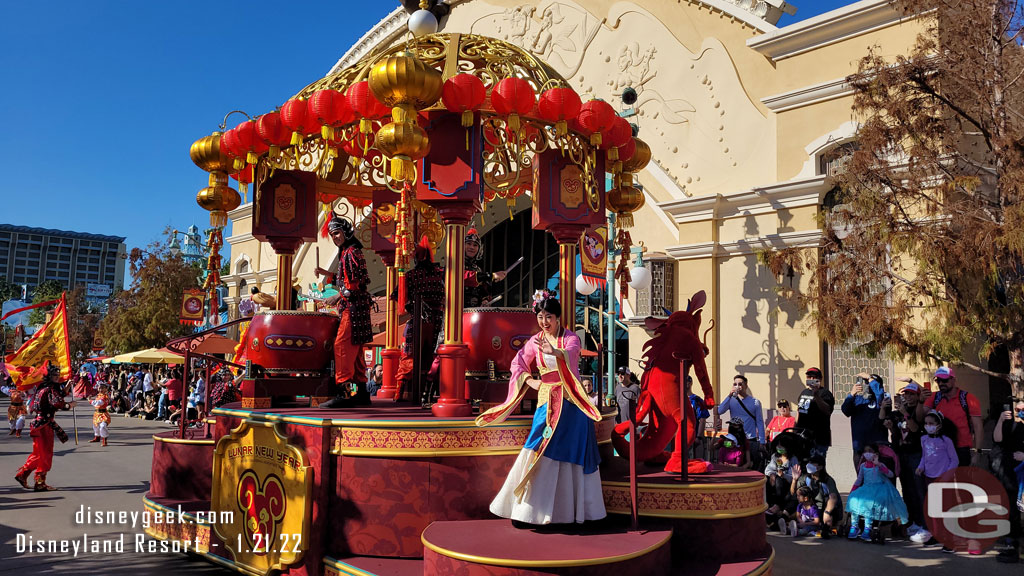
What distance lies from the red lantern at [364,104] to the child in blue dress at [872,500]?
6739 millimetres

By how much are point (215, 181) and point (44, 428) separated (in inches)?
227

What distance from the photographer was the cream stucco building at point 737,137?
45.5 feet

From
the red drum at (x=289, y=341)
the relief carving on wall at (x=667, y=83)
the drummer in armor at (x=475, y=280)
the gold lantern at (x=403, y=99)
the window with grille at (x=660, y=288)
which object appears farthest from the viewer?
the window with grille at (x=660, y=288)

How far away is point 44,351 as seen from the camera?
10758mm

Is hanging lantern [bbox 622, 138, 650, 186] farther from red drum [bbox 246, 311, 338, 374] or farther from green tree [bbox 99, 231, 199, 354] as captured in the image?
green tree [bbox 99, 231, 199, 354]

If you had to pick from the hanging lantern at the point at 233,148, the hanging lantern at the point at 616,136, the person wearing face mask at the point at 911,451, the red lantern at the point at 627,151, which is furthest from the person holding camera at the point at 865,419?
the hanging lantern at the point at 233,148

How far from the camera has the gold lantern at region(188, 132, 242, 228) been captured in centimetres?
775

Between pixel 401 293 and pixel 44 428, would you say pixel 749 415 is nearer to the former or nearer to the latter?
pixel 401 293

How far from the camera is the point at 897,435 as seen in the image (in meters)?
8.61

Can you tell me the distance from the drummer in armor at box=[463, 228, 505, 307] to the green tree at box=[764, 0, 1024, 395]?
516 centimetres

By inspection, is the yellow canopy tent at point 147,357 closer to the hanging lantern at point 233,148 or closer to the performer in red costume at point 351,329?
the hanging lantern at point 233,148

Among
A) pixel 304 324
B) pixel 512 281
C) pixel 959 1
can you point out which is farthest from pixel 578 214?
pixel 512 281

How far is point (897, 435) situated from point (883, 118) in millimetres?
4941

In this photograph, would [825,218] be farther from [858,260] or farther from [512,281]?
[512,281]
